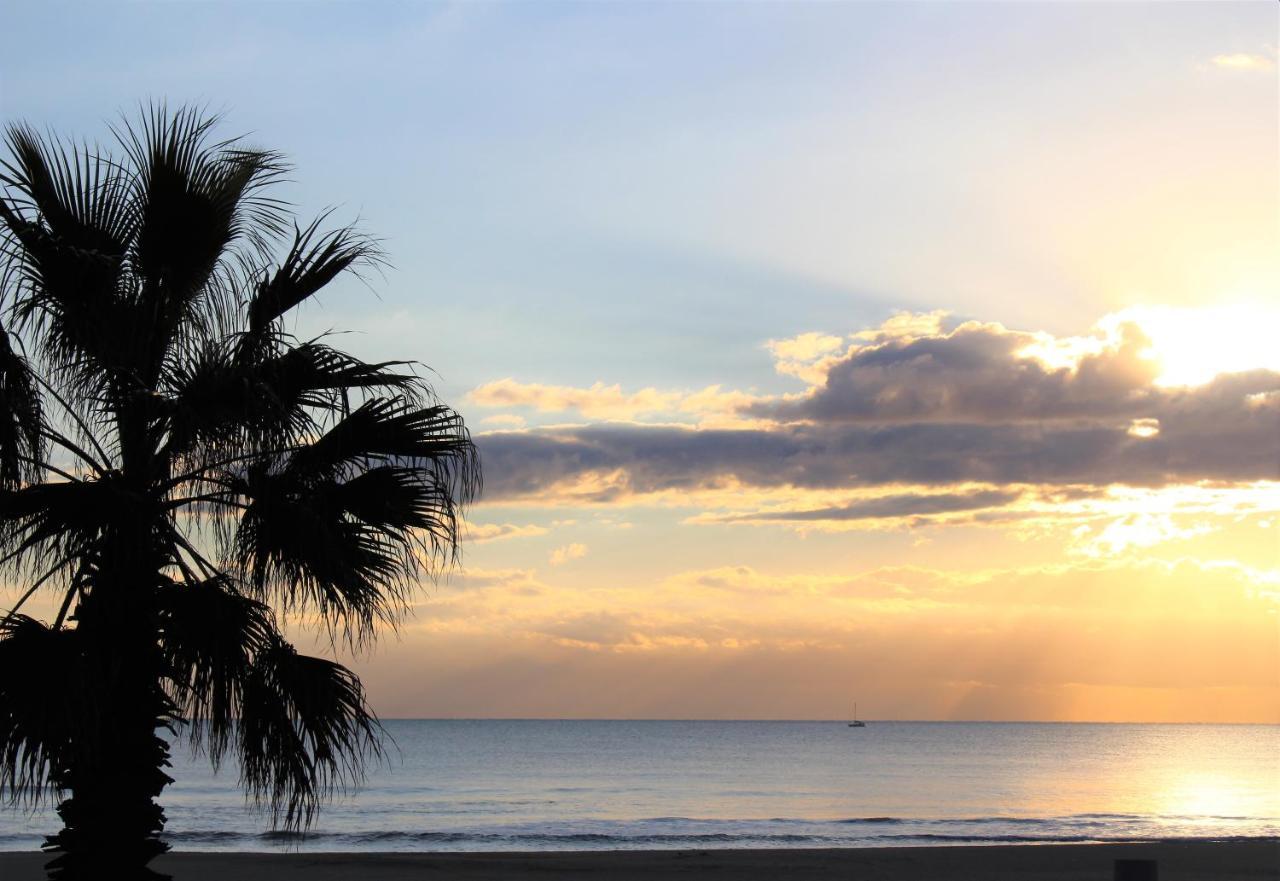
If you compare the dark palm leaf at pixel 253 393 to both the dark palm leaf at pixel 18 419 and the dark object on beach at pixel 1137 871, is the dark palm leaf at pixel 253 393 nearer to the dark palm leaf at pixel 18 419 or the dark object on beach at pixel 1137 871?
the dark palm leaf at pixel 18 419

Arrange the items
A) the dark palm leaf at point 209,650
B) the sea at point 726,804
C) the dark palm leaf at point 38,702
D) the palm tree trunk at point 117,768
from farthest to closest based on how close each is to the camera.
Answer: the sea at point 726,804 → the dark palm leaf at point 209,650 → the palm tree trunk at point 117,768 → the dark palm leaf at point 38,702

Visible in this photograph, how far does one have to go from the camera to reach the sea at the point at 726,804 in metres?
33.7

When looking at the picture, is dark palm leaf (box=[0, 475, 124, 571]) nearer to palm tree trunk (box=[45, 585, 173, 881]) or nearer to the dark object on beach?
palm tree trunk (box=[45, 585, 173, 881])

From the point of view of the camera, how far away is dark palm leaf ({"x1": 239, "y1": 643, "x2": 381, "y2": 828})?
26.3ft

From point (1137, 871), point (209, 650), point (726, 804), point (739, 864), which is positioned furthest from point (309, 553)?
point (726, 804)

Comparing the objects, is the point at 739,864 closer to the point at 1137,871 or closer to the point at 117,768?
the point at 1137,871

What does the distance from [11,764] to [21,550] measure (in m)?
1.45

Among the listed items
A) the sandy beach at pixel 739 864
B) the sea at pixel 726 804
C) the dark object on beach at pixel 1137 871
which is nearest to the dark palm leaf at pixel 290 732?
the dark object on beach at pixel 1137 871

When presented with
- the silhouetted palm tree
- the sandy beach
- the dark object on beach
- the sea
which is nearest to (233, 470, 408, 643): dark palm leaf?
the silhouetted palm tree

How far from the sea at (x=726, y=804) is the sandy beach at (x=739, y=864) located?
241cm

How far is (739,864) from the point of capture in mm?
24719

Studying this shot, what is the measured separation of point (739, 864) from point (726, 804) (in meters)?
25.4

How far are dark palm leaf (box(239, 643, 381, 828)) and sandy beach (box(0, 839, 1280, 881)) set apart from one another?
15.7 metres

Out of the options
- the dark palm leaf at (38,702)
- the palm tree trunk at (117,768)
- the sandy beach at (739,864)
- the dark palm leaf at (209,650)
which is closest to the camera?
the dark palm leaf at (38,702)
